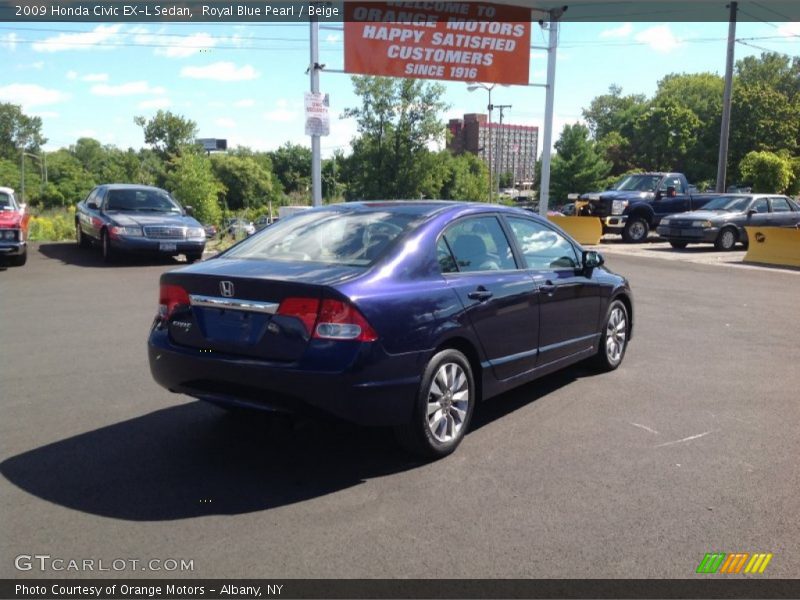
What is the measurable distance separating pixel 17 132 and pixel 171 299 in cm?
12948

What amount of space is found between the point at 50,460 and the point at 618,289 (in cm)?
493

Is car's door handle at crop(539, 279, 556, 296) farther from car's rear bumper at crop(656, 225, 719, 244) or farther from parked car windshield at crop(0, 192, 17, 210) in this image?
car's rear bumper at crop(656, 225, 719, 244)

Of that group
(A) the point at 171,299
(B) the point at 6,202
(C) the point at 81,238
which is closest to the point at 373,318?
(A) the point at 171,299

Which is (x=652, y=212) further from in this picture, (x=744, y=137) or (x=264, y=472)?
(x=744, y=137)

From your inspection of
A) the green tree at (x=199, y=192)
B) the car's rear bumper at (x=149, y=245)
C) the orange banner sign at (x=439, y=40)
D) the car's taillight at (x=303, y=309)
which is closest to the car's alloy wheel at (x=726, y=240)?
the orange banner sign at (x=439, y=40)

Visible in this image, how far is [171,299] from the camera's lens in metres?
4.45

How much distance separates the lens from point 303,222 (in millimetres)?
5250

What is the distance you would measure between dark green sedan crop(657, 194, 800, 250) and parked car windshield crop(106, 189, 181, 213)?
13933mm

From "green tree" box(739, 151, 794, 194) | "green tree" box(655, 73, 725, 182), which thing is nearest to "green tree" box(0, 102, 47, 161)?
"green tree" box(655, 73, 725, 182)

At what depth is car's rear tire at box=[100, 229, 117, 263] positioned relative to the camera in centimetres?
1431

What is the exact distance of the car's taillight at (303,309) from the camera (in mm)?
3883

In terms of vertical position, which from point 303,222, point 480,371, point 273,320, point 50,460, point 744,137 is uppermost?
point 744,137

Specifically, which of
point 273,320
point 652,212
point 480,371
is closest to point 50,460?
point 273,320

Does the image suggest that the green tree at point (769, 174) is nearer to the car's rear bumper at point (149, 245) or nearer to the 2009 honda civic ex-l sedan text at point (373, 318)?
the car's rear bumper at point (149, 245)
